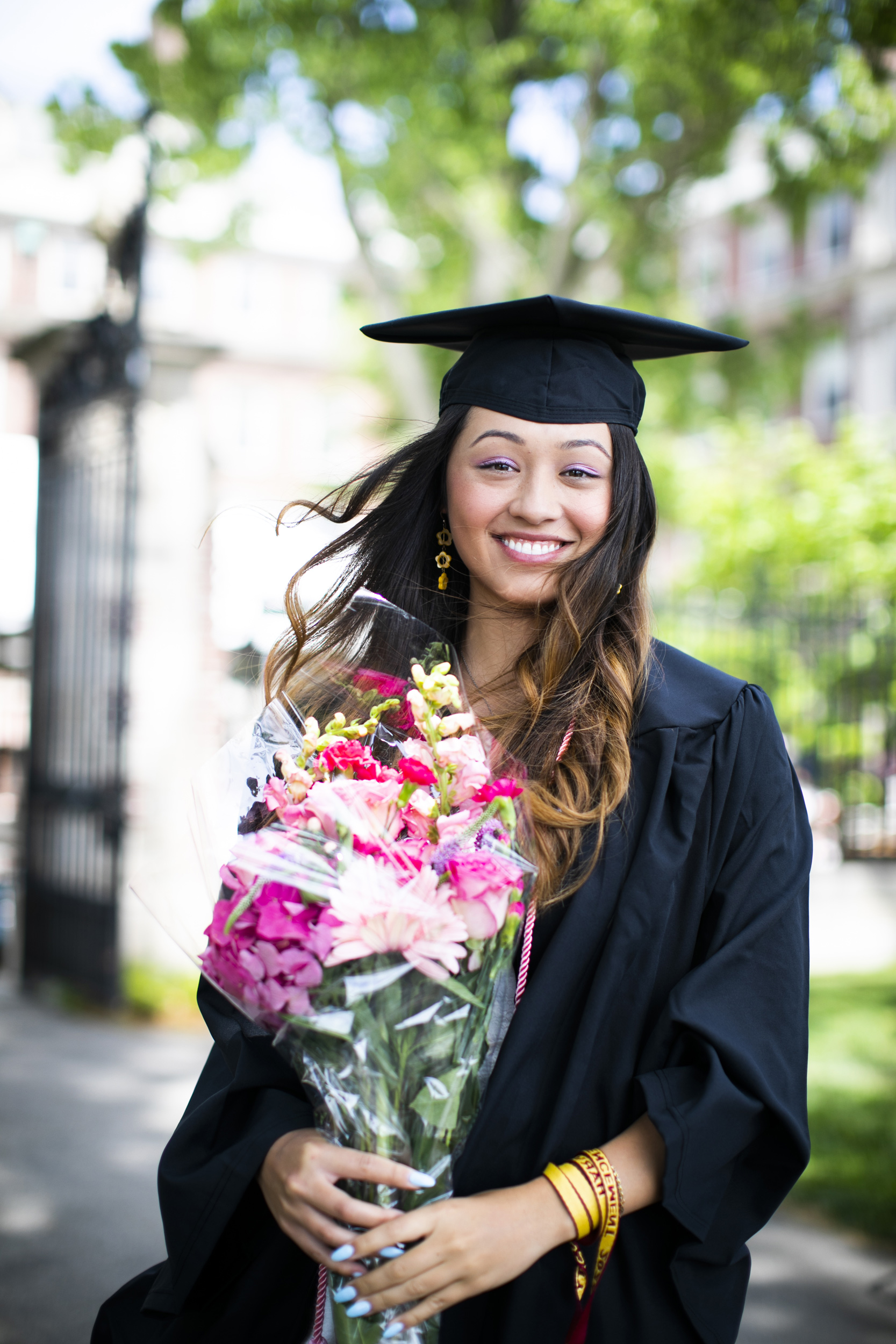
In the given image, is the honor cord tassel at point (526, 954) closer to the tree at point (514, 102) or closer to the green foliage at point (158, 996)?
the green foliage at point (158, 996)

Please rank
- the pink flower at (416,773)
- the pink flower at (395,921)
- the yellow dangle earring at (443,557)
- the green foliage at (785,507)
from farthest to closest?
the green foliage at (785,507) → the yellow dangle earring at (443,557) → the pink flower at (416,773) → the pink flower at (395,921)

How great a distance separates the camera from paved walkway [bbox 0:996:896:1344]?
302 cm

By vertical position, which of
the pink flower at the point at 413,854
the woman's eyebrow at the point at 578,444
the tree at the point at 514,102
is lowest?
the pink flower at the point at 413,854

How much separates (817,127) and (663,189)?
154 centimetres

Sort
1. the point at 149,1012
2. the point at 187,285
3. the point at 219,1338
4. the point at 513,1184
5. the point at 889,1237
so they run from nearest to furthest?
the point at 513,1184
the point at 219,1338
the point at 889,1237
the point at 149,1012
the point at 187,285

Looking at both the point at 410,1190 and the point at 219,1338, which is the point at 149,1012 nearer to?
the point at 219,1338

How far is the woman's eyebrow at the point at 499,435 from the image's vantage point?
173cm

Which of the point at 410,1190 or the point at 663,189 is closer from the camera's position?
the point at 410,1190

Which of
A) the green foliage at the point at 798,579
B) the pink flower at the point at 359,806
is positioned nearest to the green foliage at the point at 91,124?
the green foliage at the point at 798,579

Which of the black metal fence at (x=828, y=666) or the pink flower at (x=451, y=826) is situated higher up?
the pink flower at (x=451, y=826)

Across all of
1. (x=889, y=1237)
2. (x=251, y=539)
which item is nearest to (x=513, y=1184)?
(x=251, y=539)

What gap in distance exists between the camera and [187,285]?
111 ft

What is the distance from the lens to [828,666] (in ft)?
27.5

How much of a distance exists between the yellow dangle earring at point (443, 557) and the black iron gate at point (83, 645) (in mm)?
4280
